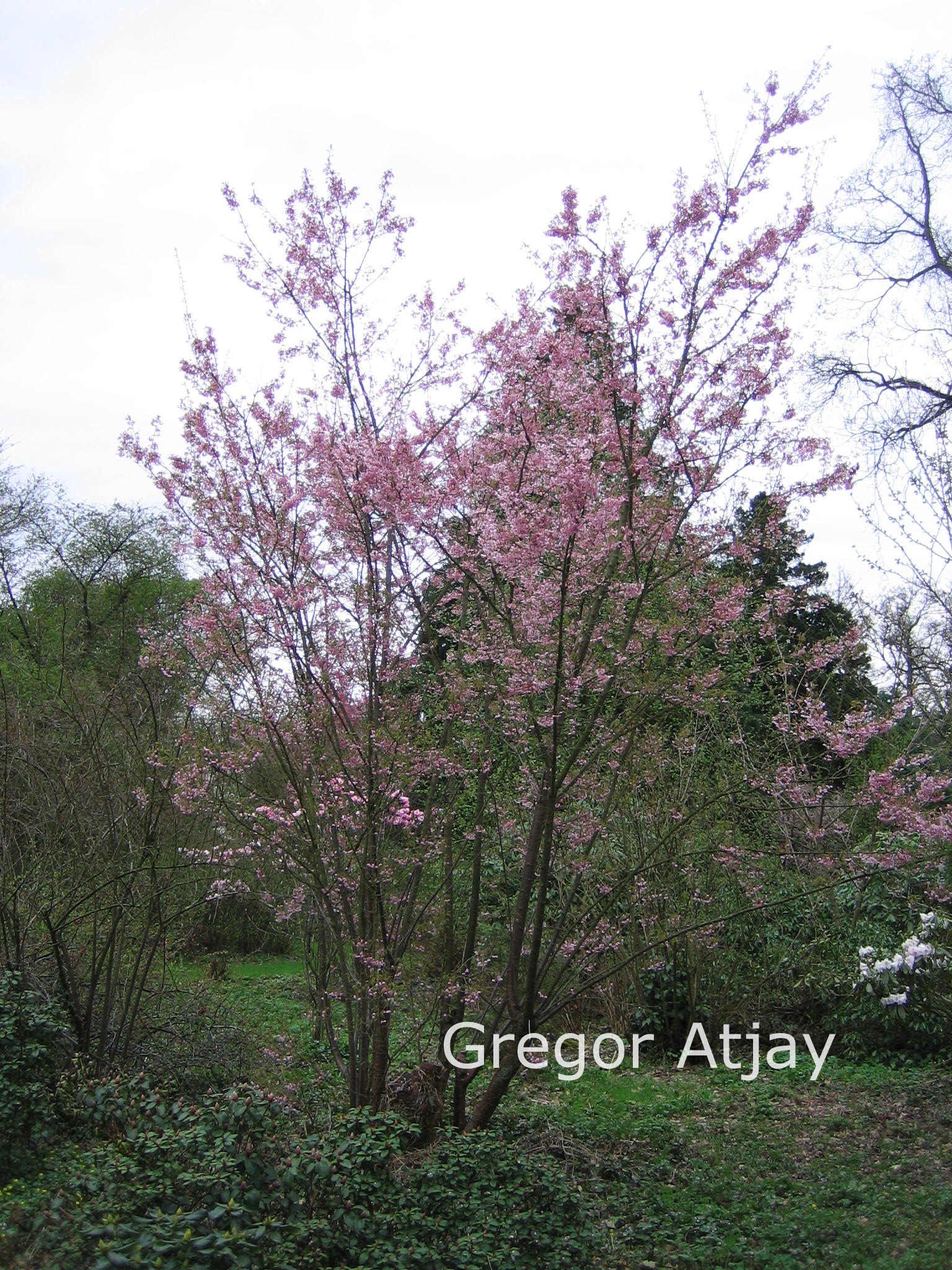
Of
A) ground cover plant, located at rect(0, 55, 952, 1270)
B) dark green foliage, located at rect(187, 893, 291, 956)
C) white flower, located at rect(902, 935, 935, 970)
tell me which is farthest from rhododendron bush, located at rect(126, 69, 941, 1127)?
dark green foliage, located at rect(187, 893, 291, 956)

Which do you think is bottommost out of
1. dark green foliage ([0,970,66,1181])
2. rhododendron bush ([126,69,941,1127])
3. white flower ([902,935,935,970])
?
dark green foliage ([0,970,66,1181])

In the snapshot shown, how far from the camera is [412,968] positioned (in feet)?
16.6

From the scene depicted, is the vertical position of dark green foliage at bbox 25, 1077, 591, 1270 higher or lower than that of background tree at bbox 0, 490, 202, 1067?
lower

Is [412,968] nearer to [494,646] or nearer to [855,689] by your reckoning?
[494,646]

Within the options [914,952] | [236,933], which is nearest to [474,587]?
[914,952]

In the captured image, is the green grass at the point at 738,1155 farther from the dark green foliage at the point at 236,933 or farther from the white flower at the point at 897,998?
the dark green foliage at the point at 236,933

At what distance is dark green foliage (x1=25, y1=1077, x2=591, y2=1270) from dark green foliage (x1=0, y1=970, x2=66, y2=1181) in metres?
0.45

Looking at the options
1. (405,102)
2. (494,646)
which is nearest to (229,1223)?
(494,646)

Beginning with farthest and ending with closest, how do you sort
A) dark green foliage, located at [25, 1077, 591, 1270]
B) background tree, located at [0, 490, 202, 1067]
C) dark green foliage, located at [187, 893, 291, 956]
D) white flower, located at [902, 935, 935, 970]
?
1. dark green foliage, located at [187, 893, 291, 956]
2. white flower, located at [902, 935, 935, 970]
3. background tree, located at [0, 490, 202, 1067]
4. dark green foliage, located at [25, 1077, 591, 1270]

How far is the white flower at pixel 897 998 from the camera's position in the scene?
6.66 m

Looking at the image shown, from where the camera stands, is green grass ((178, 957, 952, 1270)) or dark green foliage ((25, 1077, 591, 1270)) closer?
dark green foliage ((25, 1077, 591, 1270))

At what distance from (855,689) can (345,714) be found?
32.4 feet

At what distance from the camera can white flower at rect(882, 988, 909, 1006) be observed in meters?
6.66

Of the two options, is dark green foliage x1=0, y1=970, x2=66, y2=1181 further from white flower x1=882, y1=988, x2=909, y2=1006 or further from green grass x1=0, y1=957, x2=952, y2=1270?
white flower x1=882, y1=988, x2=909, y2=1006
